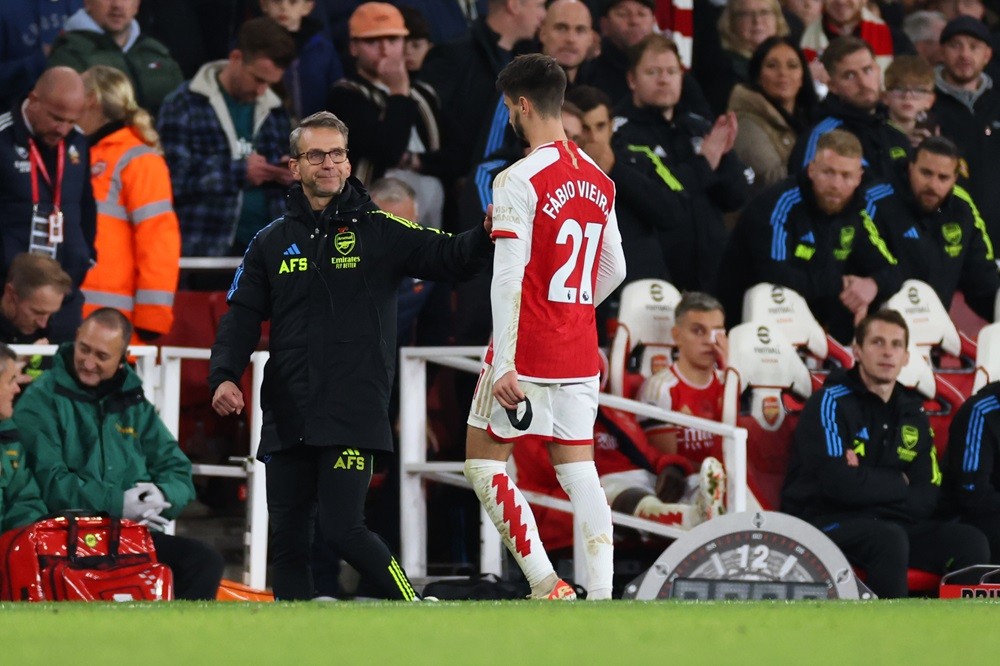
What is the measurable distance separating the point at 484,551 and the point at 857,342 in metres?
1.97

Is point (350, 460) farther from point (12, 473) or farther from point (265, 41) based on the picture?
point (265, 41)

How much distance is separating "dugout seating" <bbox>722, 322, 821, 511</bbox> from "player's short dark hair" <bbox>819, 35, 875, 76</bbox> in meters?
2.21

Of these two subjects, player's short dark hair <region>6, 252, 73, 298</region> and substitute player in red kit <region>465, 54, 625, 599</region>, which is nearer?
substitute player in red kit <region>465, 54, 625, 599</region>

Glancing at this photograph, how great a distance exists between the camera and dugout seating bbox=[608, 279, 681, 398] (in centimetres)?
915

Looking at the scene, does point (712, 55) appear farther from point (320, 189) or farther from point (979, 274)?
point (320, 189)

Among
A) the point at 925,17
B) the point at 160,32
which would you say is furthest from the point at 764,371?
the point at 925,17

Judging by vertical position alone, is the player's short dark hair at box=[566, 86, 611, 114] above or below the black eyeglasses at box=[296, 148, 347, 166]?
above

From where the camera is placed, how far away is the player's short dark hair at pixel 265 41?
→ 31.2 feet

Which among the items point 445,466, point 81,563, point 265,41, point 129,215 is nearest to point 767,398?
point 445,466

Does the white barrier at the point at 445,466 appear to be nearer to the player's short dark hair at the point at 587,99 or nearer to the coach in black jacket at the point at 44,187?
the player's short dark hair at the point at 587,99

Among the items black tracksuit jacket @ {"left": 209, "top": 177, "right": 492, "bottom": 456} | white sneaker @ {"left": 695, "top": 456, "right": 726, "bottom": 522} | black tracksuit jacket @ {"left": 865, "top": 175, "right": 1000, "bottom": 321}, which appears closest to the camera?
black tracksuit jacket @ {"left": 209, "top": 177, "right": 492, "bottom": 456}

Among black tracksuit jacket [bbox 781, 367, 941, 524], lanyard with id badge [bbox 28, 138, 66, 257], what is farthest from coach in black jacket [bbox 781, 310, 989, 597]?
lanyard with id badge [bbox 28, 138, 66, 257]

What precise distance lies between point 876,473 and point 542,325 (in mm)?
3035

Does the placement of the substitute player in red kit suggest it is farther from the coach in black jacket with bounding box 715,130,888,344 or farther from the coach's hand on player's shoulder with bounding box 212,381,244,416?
the coach in black jacket with bounding box 715,130,888,344
